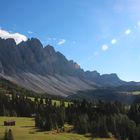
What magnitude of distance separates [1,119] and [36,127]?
101ft

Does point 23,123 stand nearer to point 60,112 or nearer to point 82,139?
point 60,112

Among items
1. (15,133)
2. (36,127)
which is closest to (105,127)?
(36,127)

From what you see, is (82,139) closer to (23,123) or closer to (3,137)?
(3,137)

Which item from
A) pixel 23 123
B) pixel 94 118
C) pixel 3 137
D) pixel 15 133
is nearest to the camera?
pixel 3 137

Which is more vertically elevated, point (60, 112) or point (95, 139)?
point (60, 112)

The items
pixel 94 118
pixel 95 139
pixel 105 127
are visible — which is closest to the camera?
pixel 95 139

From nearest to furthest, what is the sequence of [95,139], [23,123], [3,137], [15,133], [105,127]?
[3,137] < [15,133] < [95,139] < [105,127] < [23,123]

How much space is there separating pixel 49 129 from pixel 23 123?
20.6 m

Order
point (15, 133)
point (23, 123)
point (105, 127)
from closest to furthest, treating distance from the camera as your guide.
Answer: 1. point (15, 133)
2. point (105, 127)
3. point (23, 123)

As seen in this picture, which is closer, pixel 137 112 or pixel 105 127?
pixel 105 127

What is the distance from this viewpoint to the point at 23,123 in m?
181

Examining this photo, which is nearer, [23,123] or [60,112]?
[23,123]

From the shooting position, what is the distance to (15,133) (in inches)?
5463

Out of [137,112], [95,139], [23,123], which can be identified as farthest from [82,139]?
[137,112]
